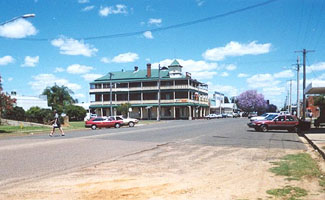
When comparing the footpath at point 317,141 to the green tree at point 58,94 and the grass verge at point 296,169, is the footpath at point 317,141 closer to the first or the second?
the grass verge at point 296,169

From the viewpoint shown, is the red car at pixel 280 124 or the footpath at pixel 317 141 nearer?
the footpath at pixel 317 141

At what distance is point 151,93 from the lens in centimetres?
8081

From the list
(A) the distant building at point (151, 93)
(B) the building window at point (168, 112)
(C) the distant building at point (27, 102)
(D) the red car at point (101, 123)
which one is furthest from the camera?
(B) the building window at point (168, 112)

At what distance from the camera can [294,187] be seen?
693 cm

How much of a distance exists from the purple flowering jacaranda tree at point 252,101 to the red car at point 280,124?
3899 inches

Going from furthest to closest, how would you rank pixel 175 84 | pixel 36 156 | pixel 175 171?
pixel 175 84 → pixel 36 156 → pixel 175 171

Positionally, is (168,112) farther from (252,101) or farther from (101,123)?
(252,101)

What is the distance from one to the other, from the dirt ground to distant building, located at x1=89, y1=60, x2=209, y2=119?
64885mm

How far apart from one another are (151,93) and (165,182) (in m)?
73.2

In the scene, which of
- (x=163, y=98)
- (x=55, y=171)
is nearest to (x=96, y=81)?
(x=163, y=98)

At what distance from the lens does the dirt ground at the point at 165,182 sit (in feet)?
21.5

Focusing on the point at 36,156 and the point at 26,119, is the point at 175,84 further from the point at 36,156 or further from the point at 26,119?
the point at 36,156

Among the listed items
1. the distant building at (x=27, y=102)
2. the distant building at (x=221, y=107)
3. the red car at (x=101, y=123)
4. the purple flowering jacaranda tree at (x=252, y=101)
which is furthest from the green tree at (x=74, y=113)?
the purple flowering jacaranda tree at (x=252, y=101)

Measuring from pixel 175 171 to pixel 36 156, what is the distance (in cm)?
598
